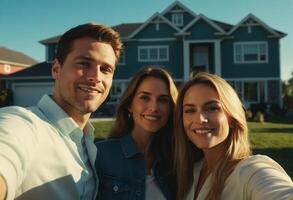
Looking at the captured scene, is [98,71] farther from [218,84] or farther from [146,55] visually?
[146,55]

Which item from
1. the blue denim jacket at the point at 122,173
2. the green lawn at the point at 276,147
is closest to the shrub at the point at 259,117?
the green lawn at the point at 276,147

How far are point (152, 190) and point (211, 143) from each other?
2.17 ft

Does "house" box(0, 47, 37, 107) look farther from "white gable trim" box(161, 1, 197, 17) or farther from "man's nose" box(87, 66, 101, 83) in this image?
"man's nose" box(87, 66, 101, 83)

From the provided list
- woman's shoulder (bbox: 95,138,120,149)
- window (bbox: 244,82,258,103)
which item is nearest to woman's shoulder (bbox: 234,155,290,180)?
woman's shoulder (bbox: 95,138,120,149)

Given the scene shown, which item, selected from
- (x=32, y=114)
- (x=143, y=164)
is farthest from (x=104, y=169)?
(x=32, y=114)

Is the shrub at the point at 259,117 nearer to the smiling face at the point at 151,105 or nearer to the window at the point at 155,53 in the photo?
the window at the point at 155,53

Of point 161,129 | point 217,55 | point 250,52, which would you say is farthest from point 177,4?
point 161,129

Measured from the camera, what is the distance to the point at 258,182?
2566mm

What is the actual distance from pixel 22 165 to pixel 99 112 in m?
30.4

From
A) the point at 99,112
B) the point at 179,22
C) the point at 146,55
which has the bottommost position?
the point at 99,112

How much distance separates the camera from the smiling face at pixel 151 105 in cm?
381

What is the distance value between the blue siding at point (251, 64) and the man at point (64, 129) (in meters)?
31.0

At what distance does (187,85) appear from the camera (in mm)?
3510

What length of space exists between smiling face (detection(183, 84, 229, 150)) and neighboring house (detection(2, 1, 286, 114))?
29366 millimetres
